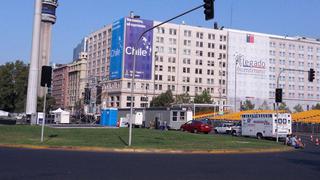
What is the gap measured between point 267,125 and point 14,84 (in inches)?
2798

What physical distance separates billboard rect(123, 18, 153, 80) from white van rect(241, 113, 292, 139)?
3247 inches

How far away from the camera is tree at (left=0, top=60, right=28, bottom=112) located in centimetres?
10251

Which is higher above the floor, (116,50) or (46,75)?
(116,50)

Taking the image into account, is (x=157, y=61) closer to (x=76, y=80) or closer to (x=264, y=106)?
(x=264, y=106)

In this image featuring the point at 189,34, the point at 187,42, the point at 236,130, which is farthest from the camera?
the point at 189,34

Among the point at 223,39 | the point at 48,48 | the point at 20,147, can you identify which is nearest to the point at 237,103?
the point at 223,39

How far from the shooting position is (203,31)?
14562cm

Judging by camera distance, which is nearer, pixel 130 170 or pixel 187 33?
pixel 130 170

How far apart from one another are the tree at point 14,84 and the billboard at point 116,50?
106 ft

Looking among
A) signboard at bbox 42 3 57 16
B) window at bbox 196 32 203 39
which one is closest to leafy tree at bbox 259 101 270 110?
window at bbox 196 32 203 39

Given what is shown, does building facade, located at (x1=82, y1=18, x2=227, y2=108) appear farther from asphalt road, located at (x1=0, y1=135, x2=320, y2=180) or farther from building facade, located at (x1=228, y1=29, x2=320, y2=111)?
asphalt road, located at (x1=0, y1=135, x2=320, y2=180)

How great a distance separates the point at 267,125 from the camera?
46.0 m

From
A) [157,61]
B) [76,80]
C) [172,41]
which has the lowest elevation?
[76,80]

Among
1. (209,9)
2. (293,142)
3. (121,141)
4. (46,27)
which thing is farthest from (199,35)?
(209,9)
